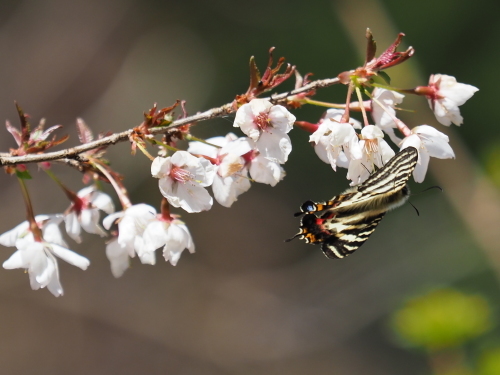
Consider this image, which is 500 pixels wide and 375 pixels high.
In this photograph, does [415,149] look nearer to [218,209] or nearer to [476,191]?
[476,191]

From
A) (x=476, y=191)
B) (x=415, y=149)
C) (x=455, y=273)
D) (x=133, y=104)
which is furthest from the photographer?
(x=133, y=104)

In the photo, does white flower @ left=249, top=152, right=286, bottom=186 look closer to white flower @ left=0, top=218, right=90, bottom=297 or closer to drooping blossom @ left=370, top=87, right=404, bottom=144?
drooping blossom @ left=370, top=87, right=404, bottom=144

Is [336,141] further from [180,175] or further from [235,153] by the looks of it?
[180,175]

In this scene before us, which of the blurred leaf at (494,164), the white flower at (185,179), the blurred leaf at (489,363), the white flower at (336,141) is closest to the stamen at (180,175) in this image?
the white flower at (185,179)

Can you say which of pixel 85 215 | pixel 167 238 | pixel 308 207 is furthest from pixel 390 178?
pixel 85 215

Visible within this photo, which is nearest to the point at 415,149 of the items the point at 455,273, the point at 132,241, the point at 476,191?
the point at 132,241

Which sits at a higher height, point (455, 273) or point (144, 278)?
point (144, 278)

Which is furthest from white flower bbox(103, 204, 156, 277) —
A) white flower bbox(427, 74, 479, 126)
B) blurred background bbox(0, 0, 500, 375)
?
blurred background bbox(0, 0, 500, 375)
